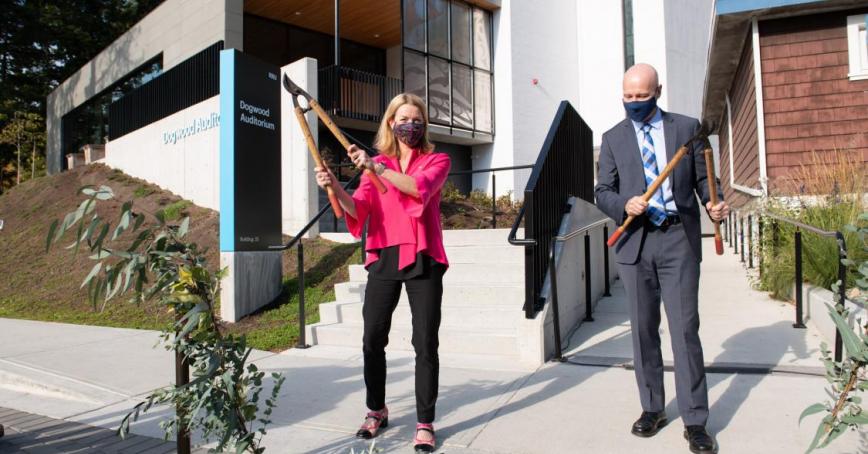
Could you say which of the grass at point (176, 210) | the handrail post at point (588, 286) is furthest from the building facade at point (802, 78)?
the grass at point (176, 210)

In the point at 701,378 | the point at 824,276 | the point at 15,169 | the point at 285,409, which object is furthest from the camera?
the point at 15,169

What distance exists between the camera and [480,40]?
1519 cm

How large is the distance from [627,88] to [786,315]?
12.0ft

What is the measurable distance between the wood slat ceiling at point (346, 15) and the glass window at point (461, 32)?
1447 mm

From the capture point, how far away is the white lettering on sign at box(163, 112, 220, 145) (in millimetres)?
11014

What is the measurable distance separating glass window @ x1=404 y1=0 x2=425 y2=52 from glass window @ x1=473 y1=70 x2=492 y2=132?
182cm

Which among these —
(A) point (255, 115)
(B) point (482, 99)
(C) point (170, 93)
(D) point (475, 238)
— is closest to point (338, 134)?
(D) point (475, 238)

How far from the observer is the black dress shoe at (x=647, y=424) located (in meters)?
2.88

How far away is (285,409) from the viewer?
3594 mm

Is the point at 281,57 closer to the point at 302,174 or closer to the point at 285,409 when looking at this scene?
the point at 302,174

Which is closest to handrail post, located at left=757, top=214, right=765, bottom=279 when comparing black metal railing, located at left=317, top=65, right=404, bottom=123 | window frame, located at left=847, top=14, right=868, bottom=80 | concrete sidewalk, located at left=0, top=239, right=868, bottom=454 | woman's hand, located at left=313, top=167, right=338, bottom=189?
concrete sidewalk, located at left=0, top=239, right=868, bottom=454

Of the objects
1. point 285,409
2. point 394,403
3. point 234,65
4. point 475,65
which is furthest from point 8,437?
point 475,65

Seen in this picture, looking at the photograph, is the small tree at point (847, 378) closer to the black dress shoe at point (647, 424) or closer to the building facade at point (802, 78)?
the black dress shoe at point (647, 424)

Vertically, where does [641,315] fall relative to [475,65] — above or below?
below
